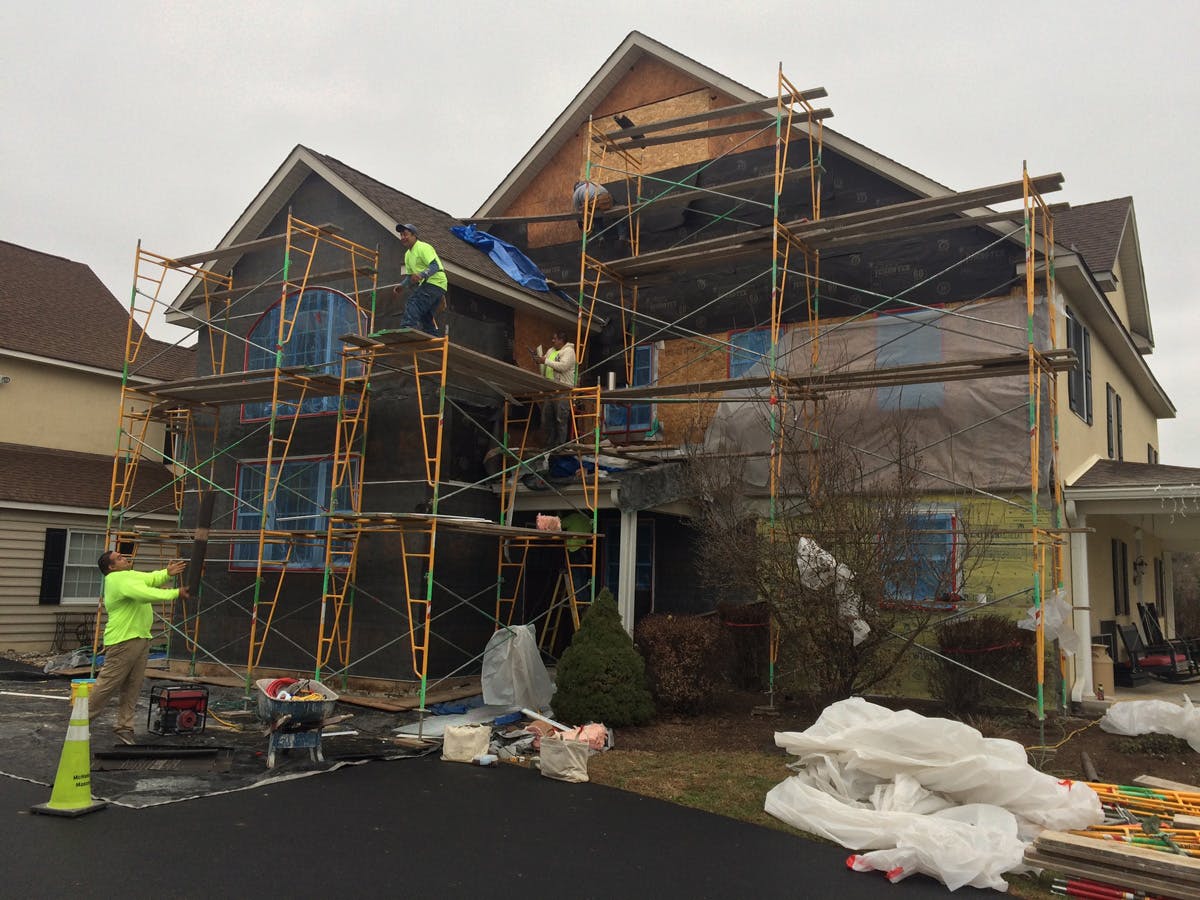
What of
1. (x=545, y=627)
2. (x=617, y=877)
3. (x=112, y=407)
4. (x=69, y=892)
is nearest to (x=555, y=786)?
(x=617, y=877)

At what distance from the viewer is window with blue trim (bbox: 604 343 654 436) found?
1471 cm

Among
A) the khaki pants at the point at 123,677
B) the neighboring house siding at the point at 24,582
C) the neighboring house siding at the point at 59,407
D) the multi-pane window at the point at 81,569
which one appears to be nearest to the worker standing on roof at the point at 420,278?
the khaki pants at the point at 123,677

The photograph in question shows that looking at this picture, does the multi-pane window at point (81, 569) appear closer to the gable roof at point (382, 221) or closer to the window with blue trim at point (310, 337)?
the gable roof at point (382, 221)

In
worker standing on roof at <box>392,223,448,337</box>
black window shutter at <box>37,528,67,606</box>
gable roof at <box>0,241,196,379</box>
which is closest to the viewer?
worker standing on roof at <box>392,223,448,337</box>

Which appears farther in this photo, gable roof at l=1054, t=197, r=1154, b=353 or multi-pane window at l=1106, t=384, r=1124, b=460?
multi-pane window at l=1106, t=384, r=1124, b=460

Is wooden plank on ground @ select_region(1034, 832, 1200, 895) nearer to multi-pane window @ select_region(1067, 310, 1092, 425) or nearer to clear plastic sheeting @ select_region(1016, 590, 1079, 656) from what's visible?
clear plastic sheeting @ select_region(1016, 590, 1079, 656)

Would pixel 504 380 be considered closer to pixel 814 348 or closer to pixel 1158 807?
pixel 814 348

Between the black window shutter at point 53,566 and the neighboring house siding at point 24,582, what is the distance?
0.21ft

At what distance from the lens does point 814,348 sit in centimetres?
1273

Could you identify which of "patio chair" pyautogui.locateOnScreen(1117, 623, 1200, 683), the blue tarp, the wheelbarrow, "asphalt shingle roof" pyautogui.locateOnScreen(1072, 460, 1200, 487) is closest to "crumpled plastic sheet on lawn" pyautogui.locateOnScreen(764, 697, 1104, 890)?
the wheelbarrow

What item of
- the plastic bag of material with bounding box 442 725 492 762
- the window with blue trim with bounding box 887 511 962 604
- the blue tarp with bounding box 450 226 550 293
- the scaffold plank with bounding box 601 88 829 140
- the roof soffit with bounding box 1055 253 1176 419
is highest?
the scaffold plank with bounding box 601 88 829 140

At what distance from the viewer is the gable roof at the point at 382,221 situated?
13.6 meters

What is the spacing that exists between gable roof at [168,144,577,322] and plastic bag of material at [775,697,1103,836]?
27.4 ft

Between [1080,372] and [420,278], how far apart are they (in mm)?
9707
